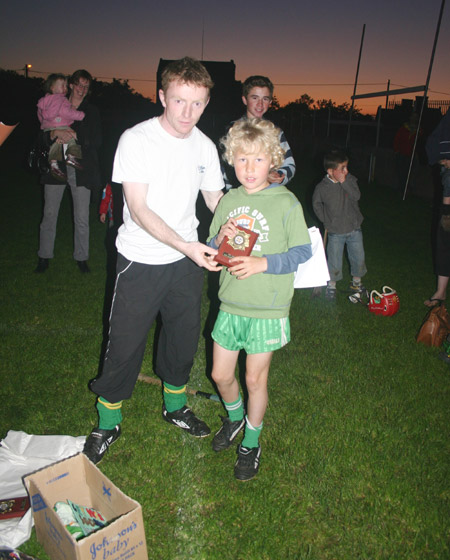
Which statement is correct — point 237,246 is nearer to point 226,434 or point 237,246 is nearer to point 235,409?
point 235,409

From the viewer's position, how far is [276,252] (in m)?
2.78

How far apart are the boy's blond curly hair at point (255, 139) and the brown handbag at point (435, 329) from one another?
3.10m

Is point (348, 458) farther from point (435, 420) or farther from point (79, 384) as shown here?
point (79, 384)

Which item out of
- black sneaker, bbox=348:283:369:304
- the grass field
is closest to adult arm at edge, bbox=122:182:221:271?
the grass field

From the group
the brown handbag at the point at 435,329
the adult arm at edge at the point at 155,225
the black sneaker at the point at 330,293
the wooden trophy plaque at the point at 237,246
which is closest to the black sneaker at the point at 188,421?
the adult arm at edge at the point at 155,225

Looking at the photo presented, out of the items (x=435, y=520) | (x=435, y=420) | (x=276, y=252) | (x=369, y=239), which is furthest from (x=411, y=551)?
(x=369, y=239)

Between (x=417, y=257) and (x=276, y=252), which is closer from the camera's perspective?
(x=276, y=252)

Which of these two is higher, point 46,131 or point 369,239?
point 46,131

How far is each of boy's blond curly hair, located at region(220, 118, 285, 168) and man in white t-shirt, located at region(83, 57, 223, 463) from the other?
273 mm

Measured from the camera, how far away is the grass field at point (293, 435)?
2.68 m

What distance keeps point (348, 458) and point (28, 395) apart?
8.51ft

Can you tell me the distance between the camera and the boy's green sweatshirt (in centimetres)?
272

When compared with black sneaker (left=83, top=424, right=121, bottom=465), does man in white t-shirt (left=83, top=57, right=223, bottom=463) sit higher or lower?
higher

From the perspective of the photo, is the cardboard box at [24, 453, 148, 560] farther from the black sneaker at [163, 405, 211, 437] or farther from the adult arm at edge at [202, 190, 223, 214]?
the adult arm at edge at [202, 190, 223, 214]
